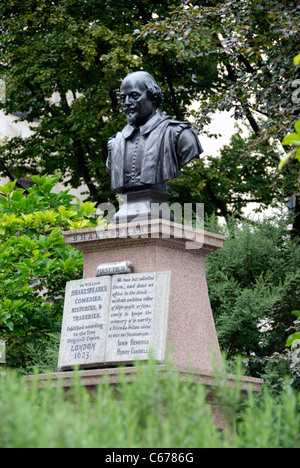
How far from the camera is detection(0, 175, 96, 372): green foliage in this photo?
9.74 meters

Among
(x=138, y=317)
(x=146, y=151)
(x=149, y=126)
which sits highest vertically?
(x=149, y=126)

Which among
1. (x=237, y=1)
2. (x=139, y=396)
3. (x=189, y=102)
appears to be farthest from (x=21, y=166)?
(x=139, y=396)

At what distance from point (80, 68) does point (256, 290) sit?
26.5ft

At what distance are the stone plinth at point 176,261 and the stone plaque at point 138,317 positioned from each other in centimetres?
14

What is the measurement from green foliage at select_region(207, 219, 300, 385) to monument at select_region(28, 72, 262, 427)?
131 inches

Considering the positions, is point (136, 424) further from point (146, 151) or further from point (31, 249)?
point (31, 249)

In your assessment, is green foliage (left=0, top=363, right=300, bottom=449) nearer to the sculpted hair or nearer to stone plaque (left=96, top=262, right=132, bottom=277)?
stone plaque (left=96, top=262, right=132, bottom=277)

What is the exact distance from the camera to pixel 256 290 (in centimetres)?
1142

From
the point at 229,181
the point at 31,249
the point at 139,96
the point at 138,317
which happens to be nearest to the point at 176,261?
the point at 138,317

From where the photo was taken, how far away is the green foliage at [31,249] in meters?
9.74

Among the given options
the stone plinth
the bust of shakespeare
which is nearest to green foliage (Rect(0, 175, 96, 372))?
the bust of shakespeare

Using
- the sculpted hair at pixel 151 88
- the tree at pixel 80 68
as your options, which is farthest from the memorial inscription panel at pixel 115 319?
the tree at pixel 80 68

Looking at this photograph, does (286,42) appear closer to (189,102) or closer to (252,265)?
(252,265)

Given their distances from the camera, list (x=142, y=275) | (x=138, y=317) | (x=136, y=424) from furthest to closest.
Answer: (x=142, y=275) < (x=138, y=317) < (x=136, y=424)
